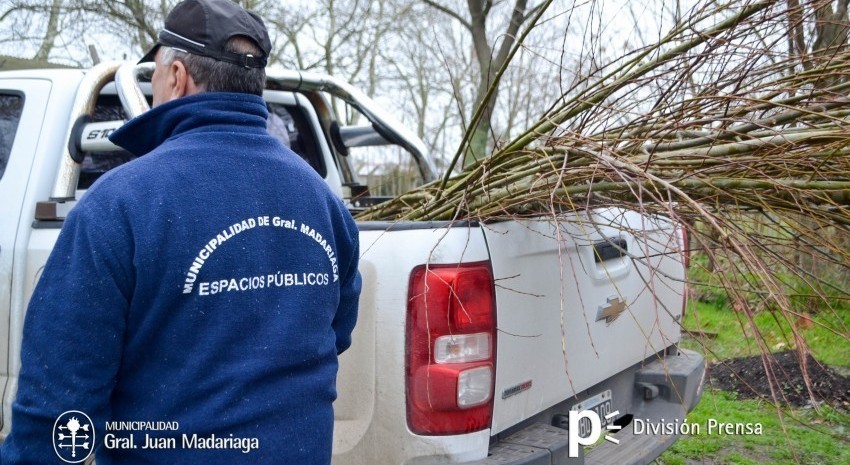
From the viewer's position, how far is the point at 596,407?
3086mm

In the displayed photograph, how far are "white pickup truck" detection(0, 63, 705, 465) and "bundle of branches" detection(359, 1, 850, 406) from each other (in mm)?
139

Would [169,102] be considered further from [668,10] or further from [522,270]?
[668,10]

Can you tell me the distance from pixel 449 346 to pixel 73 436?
3.68ft

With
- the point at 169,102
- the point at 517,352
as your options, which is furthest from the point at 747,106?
the point at 169,102

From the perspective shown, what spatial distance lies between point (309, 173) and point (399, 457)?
1.01 meters

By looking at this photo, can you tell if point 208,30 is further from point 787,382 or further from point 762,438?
point 787,382

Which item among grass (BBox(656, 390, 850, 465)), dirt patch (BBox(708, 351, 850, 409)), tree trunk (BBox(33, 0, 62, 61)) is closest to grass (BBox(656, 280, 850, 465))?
grass (BBox(656, 390, 850, 465))

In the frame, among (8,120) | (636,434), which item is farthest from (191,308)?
(8,120)

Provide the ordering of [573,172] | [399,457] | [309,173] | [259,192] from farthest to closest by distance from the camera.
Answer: [399,457] < [573,172] < [309,173] < [259,192]

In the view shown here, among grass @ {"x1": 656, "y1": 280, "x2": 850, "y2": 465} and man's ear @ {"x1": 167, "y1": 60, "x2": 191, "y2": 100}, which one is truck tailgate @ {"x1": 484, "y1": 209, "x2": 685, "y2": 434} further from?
man's ear @ {"x1": 167, "y1": 60, "x2": 191, "y2": 100}

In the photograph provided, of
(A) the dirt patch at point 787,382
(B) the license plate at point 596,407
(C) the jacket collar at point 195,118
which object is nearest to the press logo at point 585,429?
(B) the license plate at point 596,407

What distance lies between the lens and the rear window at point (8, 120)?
3.38 metres

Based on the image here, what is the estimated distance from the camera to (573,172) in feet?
7.25

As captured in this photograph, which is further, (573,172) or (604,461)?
(604,461)
